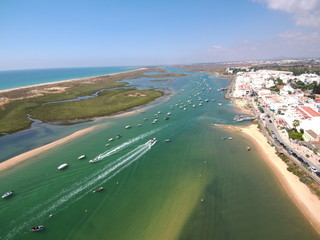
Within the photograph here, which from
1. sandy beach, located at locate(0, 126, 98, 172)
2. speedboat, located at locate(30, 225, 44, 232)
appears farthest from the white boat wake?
sandy beach, located at locate(0, 126, 98, 172)

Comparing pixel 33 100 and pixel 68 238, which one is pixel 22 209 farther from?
pixel 33 100

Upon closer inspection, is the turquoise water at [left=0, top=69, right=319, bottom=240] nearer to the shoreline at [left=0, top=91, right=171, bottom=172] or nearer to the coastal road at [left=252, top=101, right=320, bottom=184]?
the shoreline at [left=0, top=91, right=171, bottom=172]

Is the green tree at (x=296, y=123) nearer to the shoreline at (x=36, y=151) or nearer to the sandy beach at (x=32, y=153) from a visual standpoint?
the shoreline at (x=36, y=151)

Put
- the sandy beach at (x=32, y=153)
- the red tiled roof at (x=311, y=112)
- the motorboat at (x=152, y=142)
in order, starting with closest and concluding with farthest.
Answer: the sandy beach at (x=32, y=153)
the motorboat at (x=152, y=142)
the red tiled roof at (x=311, y=112)

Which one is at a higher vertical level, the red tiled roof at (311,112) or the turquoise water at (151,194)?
the red tiled roof at (311,112)

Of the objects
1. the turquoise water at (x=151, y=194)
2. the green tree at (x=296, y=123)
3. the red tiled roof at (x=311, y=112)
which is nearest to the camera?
the turquoise water at (x=151, y=194)

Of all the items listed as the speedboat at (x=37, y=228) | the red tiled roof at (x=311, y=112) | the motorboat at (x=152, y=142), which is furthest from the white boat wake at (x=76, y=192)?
the red tiled roof at (x=311, y=112)

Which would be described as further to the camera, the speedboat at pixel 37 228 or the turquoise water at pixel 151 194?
the turquoise water at pixel 151 194

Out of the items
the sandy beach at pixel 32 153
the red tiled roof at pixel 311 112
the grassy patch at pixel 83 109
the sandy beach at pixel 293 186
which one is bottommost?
the sandy beach at pixel 293 186
